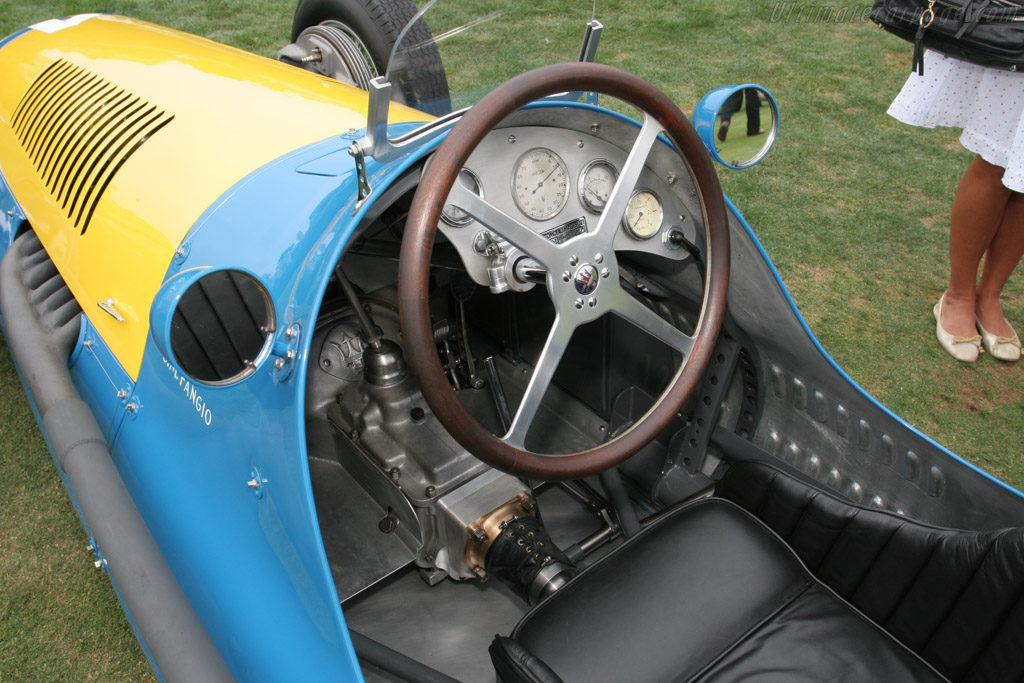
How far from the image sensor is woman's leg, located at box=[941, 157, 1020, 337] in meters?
2.69

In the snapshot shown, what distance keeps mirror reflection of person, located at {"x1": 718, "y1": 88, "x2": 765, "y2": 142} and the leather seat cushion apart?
812mm

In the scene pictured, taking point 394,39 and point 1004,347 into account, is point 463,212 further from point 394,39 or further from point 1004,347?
point 1004,347

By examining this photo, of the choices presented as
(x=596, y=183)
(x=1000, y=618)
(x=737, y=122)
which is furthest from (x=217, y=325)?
(x=1000, y=618)

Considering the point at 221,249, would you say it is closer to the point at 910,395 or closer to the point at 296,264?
the point at 296,264

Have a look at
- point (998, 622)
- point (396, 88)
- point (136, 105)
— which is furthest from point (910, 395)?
point (136, 105)

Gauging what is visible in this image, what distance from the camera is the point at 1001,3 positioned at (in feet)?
7.47

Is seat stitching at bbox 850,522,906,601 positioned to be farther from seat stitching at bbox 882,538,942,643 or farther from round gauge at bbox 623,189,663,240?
round gauge at bbox 623,189,663,240

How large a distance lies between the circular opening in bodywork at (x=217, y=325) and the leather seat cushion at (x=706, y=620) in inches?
33.1

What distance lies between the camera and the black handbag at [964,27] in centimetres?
227

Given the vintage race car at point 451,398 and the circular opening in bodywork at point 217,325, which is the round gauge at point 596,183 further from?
the circular opening in bodywork at point 217,325

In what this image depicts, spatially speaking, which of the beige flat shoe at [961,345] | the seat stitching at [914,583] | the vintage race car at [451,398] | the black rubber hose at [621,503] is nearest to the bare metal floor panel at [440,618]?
the vintage race car at [451,398]

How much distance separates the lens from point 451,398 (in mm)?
1194

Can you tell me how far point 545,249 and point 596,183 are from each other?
300mm

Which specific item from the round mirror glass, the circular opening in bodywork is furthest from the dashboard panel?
the circular opening in bodywork
